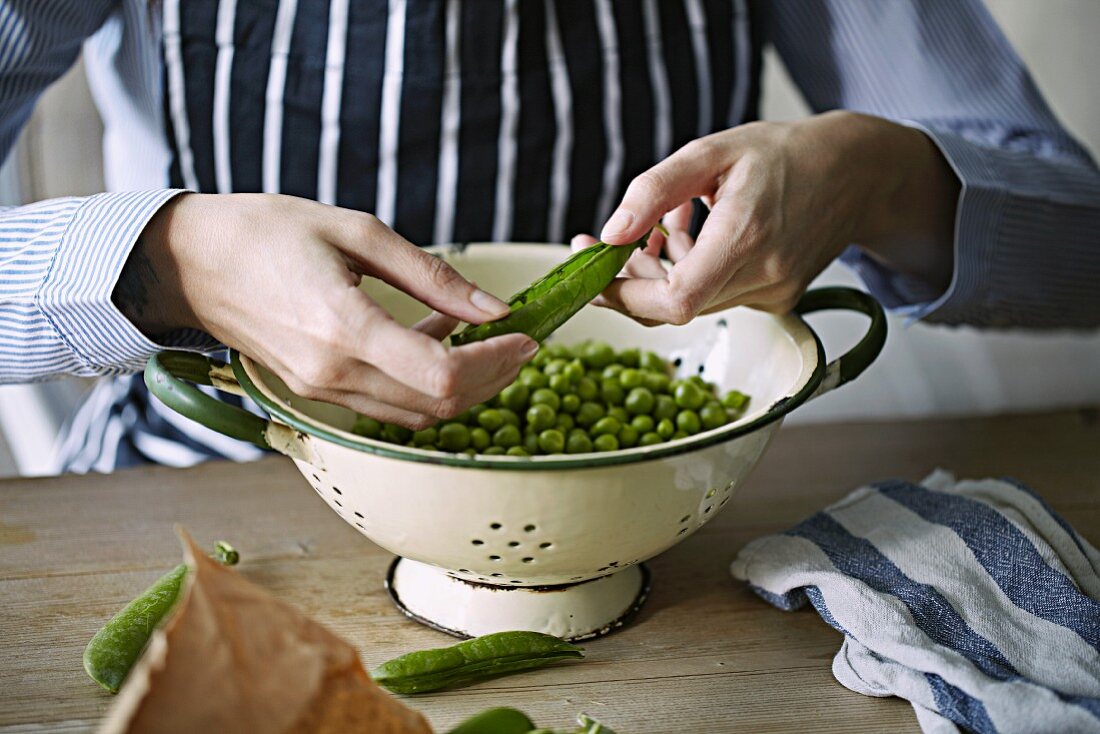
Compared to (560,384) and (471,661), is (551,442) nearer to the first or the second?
(560,384)

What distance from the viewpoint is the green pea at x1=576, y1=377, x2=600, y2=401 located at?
1041mm

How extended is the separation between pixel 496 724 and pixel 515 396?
1.26 ft

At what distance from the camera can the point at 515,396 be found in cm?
102

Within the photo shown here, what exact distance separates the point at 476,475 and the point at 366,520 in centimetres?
14

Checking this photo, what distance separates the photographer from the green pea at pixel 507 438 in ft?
3.16

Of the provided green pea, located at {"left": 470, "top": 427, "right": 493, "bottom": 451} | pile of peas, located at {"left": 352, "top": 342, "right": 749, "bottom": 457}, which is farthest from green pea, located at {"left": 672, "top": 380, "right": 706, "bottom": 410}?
green pea, located at {"left": 470, "top": 427, "right": 493, "bottom": 451}

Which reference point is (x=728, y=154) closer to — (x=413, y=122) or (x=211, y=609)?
(x=413, y=122)

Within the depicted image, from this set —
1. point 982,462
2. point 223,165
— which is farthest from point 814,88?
point 223,165

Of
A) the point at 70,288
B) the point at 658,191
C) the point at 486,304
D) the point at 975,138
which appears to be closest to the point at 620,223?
the point at 658,191

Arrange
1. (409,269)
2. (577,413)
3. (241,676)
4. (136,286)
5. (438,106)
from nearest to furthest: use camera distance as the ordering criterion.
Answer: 1. (241,676)
2. (409,269)
3. (136,286)
4. (577,413)
5. (438,106)

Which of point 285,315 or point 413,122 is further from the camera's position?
point 413,122

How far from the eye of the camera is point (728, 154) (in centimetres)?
97

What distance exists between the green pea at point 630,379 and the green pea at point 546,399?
0.28 feet

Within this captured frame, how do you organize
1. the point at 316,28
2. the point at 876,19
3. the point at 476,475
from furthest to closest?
the point at 876,19 < the point at 316,28 < the point at 476,475
